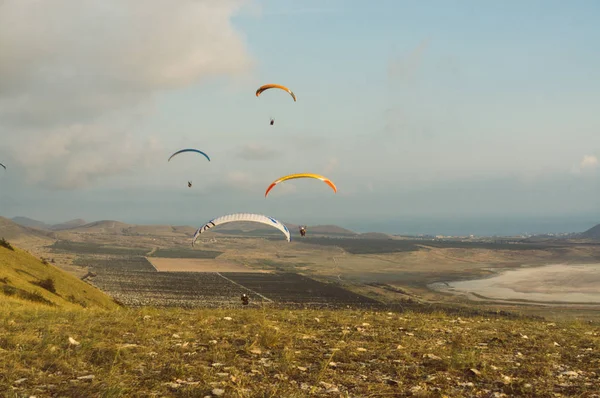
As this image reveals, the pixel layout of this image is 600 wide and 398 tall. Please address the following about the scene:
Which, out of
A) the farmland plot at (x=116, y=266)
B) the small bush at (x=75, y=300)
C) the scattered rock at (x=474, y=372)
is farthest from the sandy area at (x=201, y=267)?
the scattered rock at (x=474, y=372)

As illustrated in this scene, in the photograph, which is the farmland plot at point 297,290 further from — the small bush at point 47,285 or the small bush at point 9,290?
the small bush at point 9,290

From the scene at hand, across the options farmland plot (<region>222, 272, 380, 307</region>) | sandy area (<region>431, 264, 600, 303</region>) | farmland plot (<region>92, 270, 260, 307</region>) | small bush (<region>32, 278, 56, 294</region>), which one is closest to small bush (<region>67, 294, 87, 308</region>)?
small bush (<region>32, 278, 56, 294</region>)

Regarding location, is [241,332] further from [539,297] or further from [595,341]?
[539,297]

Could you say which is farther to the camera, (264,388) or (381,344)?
(381,344)

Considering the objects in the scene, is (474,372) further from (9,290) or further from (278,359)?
(9,290)

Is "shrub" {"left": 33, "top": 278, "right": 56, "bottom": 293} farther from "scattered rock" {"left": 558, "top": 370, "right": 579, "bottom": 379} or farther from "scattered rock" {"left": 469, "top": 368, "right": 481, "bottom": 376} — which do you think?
"scattered rock" {"left": 558, "top": 370, "right": 579, "bottom": 379}

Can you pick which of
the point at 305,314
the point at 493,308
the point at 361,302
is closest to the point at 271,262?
the point at 361,302

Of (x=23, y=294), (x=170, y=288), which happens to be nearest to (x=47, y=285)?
(x=23, y=294)
